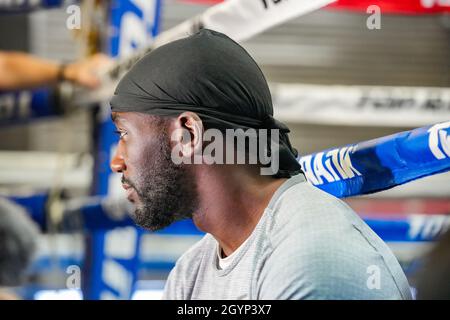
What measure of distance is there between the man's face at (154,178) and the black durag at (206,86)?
0.14 ft

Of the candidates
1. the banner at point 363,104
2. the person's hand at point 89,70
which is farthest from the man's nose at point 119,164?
the person's hand at point 89,70

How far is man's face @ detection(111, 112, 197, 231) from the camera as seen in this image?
4.40 feet

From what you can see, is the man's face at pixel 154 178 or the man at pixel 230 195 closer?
the man at pixel 230 195

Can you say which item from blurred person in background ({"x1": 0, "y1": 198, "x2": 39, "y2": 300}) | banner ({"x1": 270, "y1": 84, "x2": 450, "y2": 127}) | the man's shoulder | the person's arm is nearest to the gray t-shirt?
the man's shoulder

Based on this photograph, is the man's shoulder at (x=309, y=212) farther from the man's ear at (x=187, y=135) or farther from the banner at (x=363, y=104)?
the banner at (x=363, y=104)

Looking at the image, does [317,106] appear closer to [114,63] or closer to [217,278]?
[114,63]

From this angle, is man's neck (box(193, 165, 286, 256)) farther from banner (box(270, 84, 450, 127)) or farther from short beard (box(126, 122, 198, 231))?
banner (box(270, 84, 450, 127))

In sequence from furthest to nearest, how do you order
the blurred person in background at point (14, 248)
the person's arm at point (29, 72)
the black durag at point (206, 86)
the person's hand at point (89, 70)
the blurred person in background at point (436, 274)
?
1. the person's arm at point (29, 72)
2. the person's hand at point (89, 70)
3. the blurred person in background at point (14, 248)
4. the black durag at point (206, 86)
5. the blurred person in background at point (436, 274)

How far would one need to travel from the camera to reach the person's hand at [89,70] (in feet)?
7.98

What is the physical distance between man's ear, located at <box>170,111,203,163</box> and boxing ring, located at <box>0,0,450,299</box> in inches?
9.6

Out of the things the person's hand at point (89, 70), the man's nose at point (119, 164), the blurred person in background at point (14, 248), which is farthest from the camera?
the person's hand at point (89, 70)

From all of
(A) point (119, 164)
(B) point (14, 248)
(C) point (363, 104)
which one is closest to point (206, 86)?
(A) point (119, 164)

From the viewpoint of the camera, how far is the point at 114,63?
228 cm

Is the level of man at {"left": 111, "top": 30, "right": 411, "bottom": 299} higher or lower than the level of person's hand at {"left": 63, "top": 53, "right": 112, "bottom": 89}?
lower
